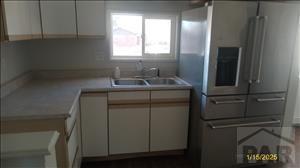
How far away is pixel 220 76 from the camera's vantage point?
204cm

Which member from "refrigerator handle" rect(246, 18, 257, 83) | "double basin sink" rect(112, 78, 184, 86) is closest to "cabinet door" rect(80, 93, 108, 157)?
"double basin sink" rect(112, 78, 184, 86)

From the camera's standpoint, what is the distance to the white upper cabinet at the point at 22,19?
1.43 metres

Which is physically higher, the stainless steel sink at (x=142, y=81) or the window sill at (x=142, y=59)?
the window sill at (x=142, y=59)

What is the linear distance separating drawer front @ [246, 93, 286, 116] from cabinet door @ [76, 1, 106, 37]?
1.81 metres

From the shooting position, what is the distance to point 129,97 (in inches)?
89.7

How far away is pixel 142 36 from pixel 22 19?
150cm

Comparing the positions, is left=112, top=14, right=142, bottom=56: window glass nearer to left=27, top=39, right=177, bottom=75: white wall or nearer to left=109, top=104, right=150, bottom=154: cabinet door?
left=27, top=39, right=177, bottom=75: white wall

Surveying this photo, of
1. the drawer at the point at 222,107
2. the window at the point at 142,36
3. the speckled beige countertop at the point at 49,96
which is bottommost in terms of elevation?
the drawer at the point at 222,107

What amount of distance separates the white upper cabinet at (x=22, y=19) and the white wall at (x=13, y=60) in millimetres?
261

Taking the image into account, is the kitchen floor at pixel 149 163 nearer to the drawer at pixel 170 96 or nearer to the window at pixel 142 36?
the drawer at pixel 170 96

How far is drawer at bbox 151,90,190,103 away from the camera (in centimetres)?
233

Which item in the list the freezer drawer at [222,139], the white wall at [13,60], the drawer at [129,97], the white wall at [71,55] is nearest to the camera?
the white wall at [13,60]

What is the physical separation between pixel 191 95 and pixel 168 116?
0.36 meters

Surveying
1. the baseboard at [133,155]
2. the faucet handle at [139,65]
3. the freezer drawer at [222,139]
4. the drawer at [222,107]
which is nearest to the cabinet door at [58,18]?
the faucet handle at [139,65]
